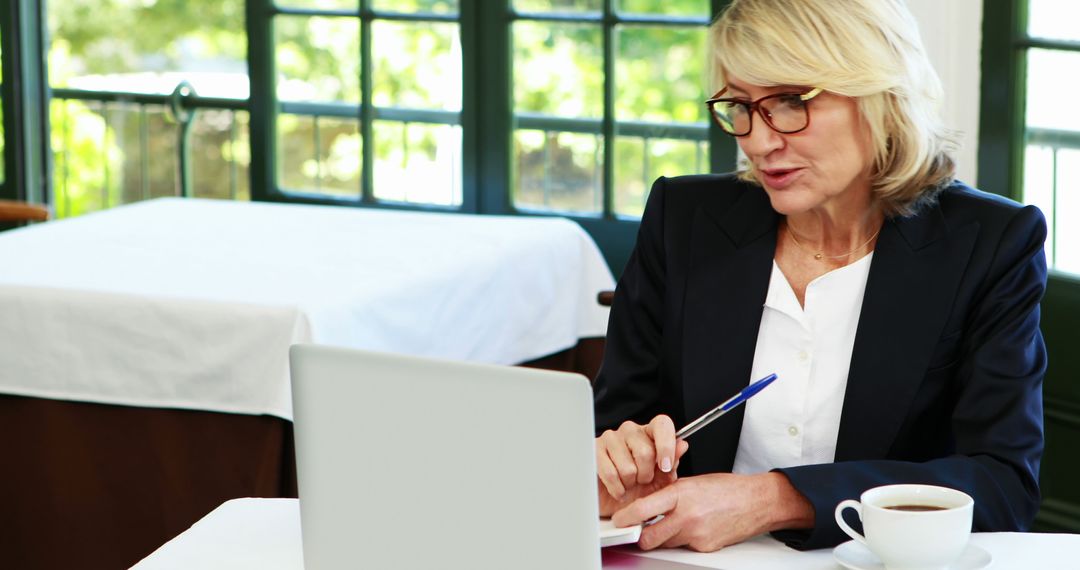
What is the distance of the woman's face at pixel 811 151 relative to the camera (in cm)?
155

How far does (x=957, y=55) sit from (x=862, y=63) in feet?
4.42

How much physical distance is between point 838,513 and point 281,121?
3.02m

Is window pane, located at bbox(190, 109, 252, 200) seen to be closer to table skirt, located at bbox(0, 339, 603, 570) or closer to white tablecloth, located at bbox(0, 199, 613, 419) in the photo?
white tablecloth, located at bbox(0, 199, 613, 419)

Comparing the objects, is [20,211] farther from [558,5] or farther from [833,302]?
[833,302]

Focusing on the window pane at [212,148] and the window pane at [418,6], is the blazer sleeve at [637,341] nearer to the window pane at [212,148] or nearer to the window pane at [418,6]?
the window pane at [418,6]

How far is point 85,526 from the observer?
248cm

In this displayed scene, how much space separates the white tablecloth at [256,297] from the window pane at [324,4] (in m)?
0.87

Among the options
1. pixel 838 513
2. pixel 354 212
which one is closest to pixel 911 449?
pixel 838 513

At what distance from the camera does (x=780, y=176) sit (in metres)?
1.58

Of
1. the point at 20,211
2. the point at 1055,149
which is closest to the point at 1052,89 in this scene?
the point at 1055,149

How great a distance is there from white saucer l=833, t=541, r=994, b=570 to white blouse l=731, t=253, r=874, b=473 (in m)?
0.37

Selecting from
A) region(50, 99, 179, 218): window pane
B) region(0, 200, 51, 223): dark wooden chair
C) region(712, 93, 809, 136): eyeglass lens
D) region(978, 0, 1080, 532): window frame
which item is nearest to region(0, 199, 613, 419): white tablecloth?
region(0, 200, 51, 223): dark wooden chair

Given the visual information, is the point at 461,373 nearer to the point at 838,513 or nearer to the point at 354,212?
the point at 838,513

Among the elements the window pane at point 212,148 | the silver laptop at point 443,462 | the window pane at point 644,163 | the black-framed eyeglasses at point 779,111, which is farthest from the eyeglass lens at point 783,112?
the window pane at point 212,148
